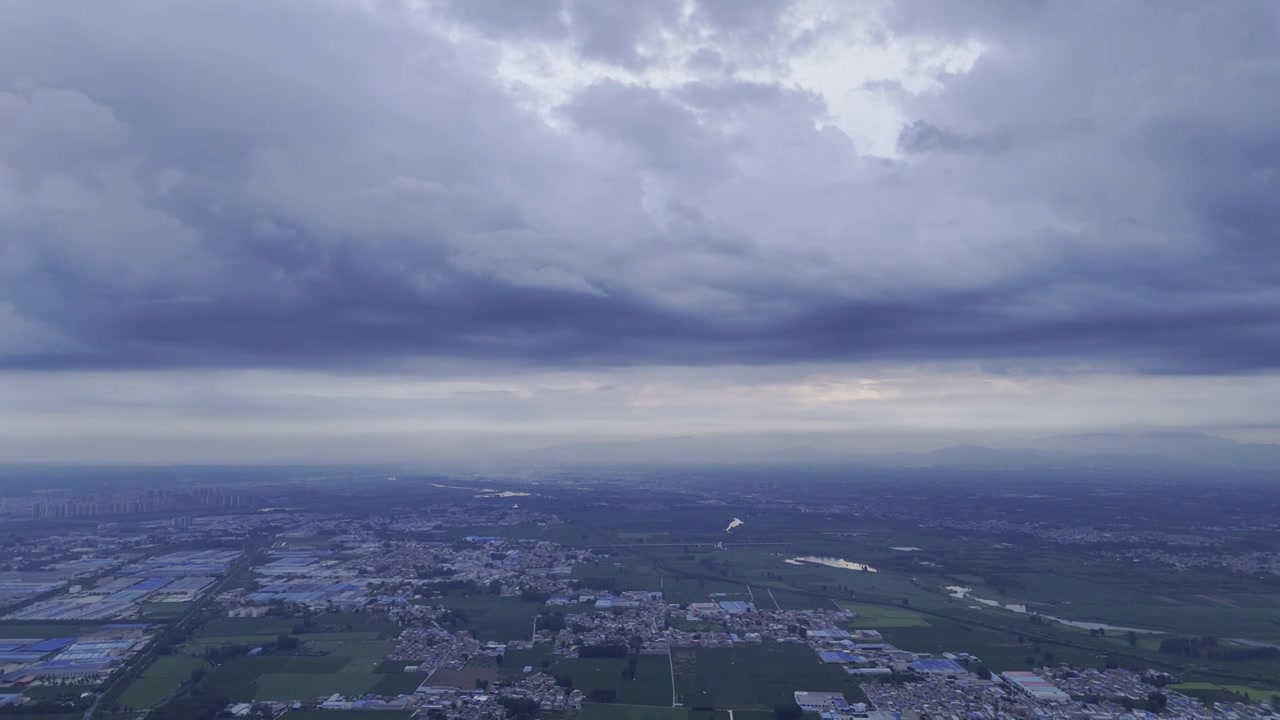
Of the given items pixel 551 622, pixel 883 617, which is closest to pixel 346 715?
pixel 551 622

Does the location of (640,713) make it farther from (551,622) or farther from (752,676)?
(551,622)

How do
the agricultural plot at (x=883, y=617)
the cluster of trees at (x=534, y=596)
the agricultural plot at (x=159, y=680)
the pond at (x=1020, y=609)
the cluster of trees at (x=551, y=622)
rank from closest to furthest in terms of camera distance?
the agricultural plot at (x=159, y=680)
the cluster of trees at (x=551, y=622)
the agricultural plot at (x=883, y=617)
the pond at (x=1020, y=609)
the cluster of trees at (x=534, y=596)

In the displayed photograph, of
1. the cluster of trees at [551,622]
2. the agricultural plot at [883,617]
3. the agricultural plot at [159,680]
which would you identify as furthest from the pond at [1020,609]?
the agricultural plot at [159,680]

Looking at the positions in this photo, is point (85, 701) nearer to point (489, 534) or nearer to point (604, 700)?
point (604, 700)

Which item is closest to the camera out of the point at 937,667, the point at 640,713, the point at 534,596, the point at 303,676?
the point at 640,713

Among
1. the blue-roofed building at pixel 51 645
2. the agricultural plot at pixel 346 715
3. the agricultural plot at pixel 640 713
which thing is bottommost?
the agricultural plot at pixel 346 715

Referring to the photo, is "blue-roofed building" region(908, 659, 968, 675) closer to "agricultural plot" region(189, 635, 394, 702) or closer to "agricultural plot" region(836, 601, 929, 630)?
"agricultural plot" region(836, 601, 929, 630)

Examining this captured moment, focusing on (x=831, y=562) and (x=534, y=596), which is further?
(x=831, y=562)

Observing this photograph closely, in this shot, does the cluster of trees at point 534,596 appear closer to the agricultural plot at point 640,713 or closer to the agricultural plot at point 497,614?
the agricultural plot at point 497,614

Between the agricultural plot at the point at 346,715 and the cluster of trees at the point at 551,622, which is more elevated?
the cluster of trees at the point at 551,622

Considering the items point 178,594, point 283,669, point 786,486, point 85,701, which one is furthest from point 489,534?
point 786,486

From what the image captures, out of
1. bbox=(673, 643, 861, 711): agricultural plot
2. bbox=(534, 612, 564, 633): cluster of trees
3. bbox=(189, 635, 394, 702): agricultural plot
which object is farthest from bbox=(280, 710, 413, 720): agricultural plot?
bbox=(534, 612, 564, 633): cluster of trees
